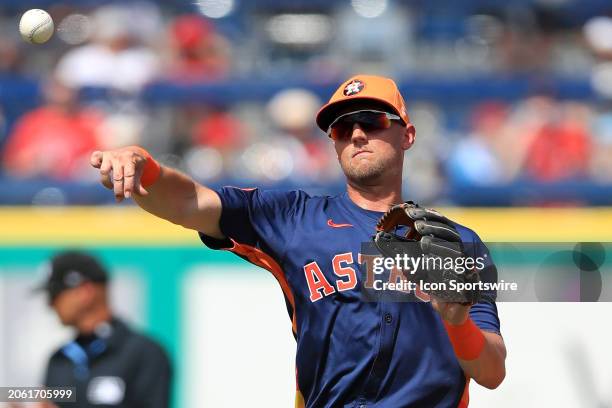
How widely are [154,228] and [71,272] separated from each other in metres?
0.50

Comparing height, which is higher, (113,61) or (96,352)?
(113,61)

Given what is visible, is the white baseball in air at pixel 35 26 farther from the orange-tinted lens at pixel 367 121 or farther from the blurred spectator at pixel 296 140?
the blurred spectator at pixel 296 140

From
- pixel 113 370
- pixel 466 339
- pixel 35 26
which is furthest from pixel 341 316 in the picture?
pixel 113 370

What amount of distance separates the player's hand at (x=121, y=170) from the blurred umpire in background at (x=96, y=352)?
94.8 inches

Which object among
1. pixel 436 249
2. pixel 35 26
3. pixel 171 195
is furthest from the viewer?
pixel 35 26

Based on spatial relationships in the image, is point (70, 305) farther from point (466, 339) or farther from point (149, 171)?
point (466, 339)

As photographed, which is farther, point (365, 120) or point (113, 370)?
point (113, 370)

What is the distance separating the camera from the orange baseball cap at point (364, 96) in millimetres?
3312

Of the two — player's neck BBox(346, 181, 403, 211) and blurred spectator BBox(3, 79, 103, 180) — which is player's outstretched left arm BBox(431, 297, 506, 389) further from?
blurred spectator BBox(3, 79, 103, 180)

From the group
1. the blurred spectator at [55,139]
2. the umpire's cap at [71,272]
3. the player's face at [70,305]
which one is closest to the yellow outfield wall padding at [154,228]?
the umpire's cap at [71,272]

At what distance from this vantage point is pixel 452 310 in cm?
280

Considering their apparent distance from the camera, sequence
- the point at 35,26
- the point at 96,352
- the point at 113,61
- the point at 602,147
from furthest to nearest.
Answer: the point at 113,61, the point at 602,147, the point at 96,352, the point at 35,26

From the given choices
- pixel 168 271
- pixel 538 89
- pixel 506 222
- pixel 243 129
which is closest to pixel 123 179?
pixel 168 271

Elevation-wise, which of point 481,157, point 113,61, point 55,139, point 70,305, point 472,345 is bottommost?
point 472,345
